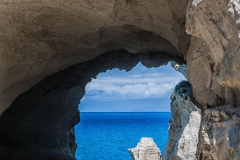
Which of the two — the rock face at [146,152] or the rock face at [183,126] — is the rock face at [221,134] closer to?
the rock face at [183,126]

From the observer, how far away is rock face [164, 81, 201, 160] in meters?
8.52

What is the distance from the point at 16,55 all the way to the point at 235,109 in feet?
9.44

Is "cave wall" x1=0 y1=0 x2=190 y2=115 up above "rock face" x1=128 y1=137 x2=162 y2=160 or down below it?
above

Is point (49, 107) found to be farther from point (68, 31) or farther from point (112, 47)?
point (68, 31)

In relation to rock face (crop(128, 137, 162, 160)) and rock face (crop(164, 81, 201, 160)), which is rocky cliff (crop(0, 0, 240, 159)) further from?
rock face (crop(128, 137, 162, 160))

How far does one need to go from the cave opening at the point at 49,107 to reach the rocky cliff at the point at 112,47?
2cm

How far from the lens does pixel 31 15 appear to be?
150 inches

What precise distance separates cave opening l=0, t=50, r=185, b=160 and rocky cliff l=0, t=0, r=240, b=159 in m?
0.02

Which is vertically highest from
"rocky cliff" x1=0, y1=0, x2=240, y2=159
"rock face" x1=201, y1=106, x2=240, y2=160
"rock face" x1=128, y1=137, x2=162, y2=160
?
"rocky cliff" x1=0, y1=0, x2=240, y2=159

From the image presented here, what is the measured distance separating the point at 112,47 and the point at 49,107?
2430mm

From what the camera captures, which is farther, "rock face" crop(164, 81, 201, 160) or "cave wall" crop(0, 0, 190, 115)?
"rock face" crop(164, 81, 201, 160)

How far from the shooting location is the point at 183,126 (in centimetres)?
938

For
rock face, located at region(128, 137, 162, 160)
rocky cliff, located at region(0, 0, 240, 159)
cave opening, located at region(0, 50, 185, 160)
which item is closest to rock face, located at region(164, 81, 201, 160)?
rock face, located at region(128, 137, 162, 160)

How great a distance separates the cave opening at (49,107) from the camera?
578 centimetres
